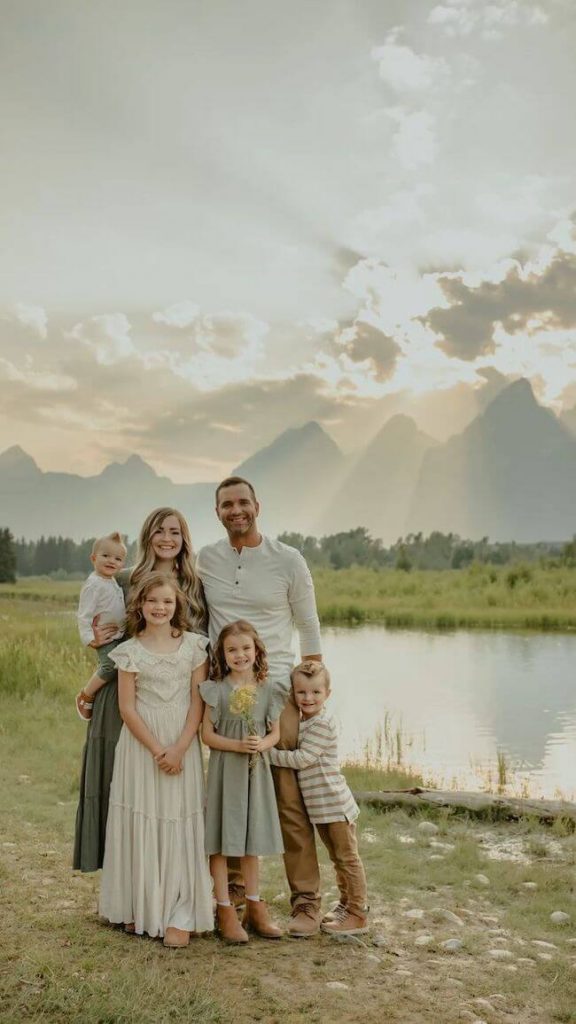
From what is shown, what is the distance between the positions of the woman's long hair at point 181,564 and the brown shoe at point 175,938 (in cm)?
148

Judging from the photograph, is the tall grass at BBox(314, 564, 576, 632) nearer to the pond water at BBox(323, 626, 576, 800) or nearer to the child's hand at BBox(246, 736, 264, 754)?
the pond water at BBox(323, 626, 576, 800)

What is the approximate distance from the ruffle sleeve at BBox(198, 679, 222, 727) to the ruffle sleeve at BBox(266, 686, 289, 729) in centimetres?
27

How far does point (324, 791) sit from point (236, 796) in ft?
1.65

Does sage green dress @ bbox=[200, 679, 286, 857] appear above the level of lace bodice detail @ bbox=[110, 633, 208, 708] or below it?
below

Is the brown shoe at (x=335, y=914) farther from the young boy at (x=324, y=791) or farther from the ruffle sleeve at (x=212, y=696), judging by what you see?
the ruffle sleeve at (x=212, y=696)

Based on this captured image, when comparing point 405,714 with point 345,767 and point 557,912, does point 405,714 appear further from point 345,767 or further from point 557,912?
A: point 557,912

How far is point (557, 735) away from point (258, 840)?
1038 cm

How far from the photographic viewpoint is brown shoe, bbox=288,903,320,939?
16.5 ft

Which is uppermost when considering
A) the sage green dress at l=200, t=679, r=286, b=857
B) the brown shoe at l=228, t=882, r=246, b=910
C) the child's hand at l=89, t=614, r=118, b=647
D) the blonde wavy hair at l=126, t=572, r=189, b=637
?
the blonde wavy hair at l=126, t=572, r=189, b=637

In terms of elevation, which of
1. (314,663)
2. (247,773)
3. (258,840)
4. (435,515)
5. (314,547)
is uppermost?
(435,515)

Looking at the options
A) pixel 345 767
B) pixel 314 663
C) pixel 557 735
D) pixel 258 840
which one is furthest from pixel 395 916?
pixel 557 735

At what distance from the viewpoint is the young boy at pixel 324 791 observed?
509 centimetres

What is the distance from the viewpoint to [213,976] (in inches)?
173

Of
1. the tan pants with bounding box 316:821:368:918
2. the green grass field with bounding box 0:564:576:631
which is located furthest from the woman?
the green grass field with bounding box 0:564:576:631
